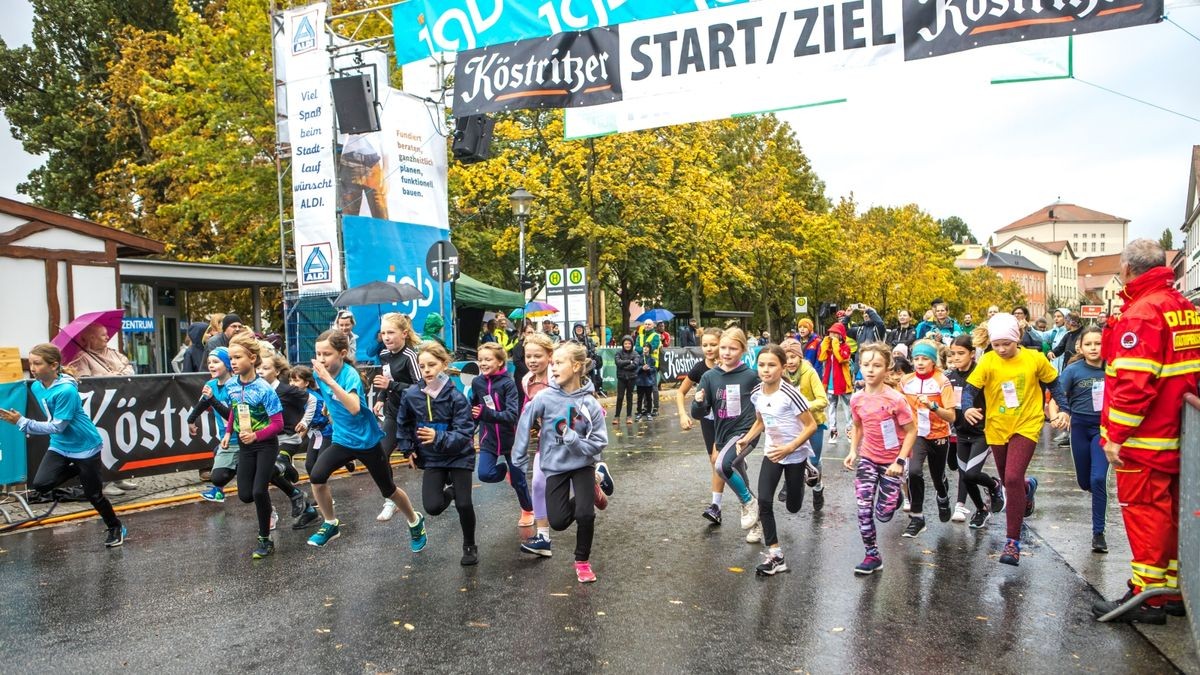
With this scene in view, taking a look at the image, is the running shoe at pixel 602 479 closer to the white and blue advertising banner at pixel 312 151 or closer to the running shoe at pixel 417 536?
the running shoe at pixel 417 536

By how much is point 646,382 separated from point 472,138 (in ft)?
22.2

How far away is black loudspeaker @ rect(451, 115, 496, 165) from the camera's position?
13.8 meters

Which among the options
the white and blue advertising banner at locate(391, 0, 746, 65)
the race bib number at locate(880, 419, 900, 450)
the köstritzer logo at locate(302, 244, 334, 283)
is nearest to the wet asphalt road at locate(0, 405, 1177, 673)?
the race bib number at locate(880, 419, 900, 450)

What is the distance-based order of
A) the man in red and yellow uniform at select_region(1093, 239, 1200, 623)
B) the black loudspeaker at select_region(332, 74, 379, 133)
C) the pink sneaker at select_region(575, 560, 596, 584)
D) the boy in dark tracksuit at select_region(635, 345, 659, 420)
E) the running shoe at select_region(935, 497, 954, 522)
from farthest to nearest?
the boy in dark tracksuit at select_region(635, 345, 659, 420)
the black loudspeaker at select_region(332, 74, 379, 133)
the running shoe at select_region(935, 497, 954, 522)
the pink sneaker at select_region(575, 560, 596, 584)
the man in red and yellow uniform at select_region(1093, 239, 1200, 623)

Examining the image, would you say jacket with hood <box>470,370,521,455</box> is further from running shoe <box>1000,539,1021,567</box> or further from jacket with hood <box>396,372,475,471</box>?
running shoe <box>1000,539,1021,567</box>

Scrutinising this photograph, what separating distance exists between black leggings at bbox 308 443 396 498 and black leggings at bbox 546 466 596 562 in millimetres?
1487

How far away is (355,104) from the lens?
14.7 m

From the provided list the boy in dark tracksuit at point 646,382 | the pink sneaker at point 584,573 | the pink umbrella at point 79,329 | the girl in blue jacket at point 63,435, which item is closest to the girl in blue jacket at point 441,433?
the pink sneaker at point 584,573

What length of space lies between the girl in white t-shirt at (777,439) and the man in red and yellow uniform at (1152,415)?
6.15ft

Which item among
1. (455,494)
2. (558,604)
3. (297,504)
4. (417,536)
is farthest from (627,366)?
(558,604)

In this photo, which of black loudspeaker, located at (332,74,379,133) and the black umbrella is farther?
black loudspeaker, located at (332,74,379,133)

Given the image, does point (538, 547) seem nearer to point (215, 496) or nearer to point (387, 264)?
point (215, 496)

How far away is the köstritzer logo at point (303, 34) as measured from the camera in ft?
53.2

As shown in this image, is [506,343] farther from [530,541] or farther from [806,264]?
[806,264]
